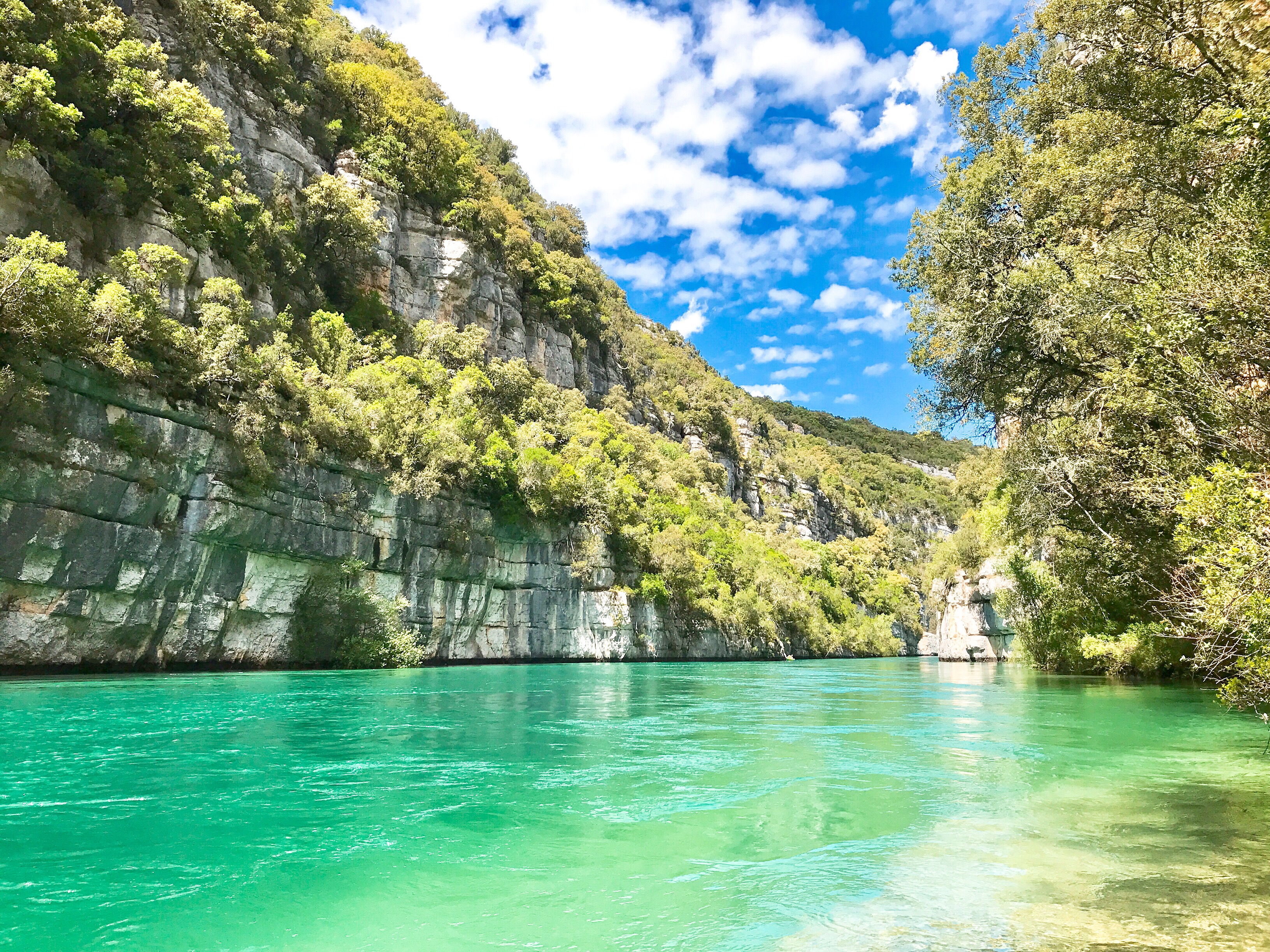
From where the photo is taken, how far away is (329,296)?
45500 millimetres

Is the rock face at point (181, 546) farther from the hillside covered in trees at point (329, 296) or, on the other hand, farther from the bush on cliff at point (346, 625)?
the hillside covered in trees at point (329, 296)

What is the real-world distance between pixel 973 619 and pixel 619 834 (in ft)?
199

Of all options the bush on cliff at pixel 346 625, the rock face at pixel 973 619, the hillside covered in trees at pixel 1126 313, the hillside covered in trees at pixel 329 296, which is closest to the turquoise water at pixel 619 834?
the hillside covered in trees at pixel 1126 313

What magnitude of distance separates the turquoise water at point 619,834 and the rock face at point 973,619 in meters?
41.7

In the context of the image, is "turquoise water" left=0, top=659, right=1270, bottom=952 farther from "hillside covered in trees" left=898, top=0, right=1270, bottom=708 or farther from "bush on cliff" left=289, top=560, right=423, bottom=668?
"bush on cliff" left=289, top=560, right=423, bottom=668

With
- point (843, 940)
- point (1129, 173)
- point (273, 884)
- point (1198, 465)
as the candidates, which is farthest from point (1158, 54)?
point (273, 884)

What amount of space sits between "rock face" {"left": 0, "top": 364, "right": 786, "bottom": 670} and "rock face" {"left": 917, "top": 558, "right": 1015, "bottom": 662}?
3644 centimetres

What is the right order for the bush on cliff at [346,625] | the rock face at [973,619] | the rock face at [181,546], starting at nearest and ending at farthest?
the rock face at [181,546] → the bush on cliff at [346,625] → the rock face at [973,619]

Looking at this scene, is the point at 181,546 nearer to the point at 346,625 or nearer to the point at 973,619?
the point at 346,625

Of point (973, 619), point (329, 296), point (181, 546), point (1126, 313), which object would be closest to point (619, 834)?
point (1126, 313)

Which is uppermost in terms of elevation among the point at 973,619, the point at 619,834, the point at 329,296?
the point at 329,296

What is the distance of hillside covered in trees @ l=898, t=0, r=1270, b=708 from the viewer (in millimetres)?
10102

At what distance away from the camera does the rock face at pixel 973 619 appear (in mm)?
55312

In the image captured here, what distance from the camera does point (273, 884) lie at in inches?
238
